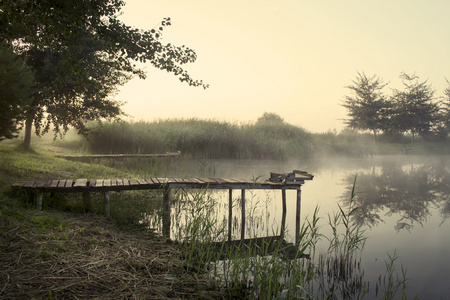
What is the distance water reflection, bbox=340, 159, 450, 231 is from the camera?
9773 mm

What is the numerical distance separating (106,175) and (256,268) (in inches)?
338

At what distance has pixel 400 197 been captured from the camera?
42.2 feet

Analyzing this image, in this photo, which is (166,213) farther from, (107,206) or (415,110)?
(415,110)

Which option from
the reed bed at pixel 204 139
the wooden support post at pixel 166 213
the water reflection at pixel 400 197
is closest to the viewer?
the wooden support post at pixel 166 213

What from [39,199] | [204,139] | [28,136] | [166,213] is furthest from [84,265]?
[204,139]

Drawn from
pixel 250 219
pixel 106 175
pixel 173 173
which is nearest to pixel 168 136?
pixel 173 173

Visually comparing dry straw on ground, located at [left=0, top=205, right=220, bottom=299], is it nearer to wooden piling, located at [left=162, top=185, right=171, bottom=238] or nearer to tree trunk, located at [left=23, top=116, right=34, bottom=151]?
wooden piling, located at [left=162, top=185, right=171, bottom=238]

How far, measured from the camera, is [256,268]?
4.26 m

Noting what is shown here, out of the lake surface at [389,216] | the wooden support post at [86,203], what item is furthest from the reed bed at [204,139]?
the wooden support post at [86,203]

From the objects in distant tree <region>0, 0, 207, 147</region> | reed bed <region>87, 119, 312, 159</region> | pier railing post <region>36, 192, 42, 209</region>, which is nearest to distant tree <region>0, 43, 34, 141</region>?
distant tree <region>0, 0, 207, 147</region>

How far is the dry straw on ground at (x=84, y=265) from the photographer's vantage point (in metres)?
3.73

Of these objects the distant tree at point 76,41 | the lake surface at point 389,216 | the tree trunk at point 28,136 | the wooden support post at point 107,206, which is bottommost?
the lake surface at point 389,216

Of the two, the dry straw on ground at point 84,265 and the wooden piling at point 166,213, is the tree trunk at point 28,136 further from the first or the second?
the dry straw on ground at point 84,265

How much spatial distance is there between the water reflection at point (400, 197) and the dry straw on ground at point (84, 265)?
560cm
